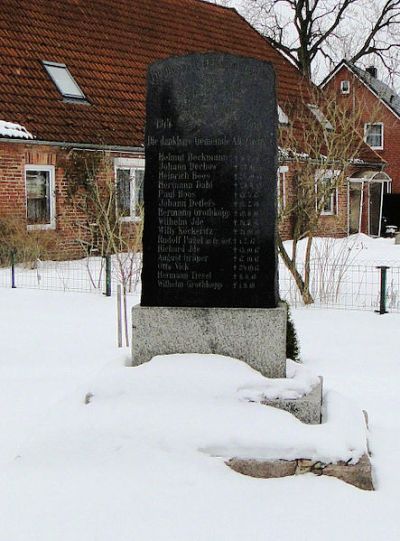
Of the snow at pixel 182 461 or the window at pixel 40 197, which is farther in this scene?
the window at pixel 40 197

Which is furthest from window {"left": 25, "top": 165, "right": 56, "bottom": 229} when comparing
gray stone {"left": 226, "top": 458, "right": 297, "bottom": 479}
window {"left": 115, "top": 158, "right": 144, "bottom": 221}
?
gray stone {"left": 226, "top": 458, "right": 297, "bottom": 479}

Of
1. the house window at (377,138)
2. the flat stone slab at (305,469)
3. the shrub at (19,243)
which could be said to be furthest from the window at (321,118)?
the house window at (377,138)

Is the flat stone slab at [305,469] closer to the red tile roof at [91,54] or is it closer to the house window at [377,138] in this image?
the red tile roof at [91,54]

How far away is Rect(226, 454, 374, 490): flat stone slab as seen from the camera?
14.7 feet

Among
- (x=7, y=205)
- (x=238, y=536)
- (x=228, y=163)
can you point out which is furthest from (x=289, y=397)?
(x=7, y=205)

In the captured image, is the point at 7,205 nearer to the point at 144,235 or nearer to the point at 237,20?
the point at 144,235

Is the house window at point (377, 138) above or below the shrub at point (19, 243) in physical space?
above

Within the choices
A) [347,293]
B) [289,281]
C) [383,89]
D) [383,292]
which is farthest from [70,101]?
[383,89]

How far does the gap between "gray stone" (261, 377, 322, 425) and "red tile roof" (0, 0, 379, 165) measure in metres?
13.1

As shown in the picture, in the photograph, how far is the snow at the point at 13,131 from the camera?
16281mm

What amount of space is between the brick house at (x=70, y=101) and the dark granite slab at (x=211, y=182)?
32.6 feet

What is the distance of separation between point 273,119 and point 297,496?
2.42m

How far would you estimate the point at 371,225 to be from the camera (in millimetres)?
31031

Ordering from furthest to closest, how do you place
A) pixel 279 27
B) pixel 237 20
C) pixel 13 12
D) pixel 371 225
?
1. pixel 279 27
2. pixel 371 225
3. pixel 237 20
4. pixel 13 12
